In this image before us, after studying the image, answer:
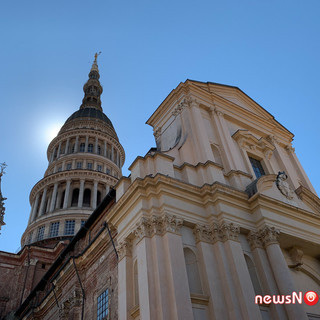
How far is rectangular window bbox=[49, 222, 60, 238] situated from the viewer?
39969 millimetres

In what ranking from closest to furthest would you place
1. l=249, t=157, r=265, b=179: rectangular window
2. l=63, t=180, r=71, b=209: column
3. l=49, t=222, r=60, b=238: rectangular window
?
l=249, t=157, r=265, b=179: rectangular window < l=49, t=222, r=60, b=238: rectangular window < l=63, t=180, r=71, b=209: column

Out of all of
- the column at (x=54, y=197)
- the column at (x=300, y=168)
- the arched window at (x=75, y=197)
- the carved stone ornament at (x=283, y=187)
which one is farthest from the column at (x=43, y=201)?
the carved stone ornament at (x=283, y=187)

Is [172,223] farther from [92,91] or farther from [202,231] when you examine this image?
[92,91]

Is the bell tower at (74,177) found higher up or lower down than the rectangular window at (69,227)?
higher up

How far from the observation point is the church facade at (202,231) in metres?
12.9

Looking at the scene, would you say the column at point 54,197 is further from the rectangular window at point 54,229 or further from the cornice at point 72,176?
the rectangular window at point 54,229

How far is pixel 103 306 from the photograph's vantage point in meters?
16.1

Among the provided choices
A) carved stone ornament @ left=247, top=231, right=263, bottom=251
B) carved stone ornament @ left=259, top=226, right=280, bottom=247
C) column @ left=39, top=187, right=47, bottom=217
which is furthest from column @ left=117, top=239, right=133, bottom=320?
column @ left=39, top=187, right=47, bottom=217

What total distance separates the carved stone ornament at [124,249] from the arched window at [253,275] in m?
5.05

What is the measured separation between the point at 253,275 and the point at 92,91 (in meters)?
61.4

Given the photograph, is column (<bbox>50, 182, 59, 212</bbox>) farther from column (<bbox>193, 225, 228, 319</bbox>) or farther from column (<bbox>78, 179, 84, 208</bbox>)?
column (<bbox>193, 225, 228, 319</bbox>)

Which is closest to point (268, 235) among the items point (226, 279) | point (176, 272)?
point (226, 279)

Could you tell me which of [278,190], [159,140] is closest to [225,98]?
[159,140]

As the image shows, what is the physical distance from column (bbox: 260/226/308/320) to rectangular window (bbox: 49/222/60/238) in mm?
29799
